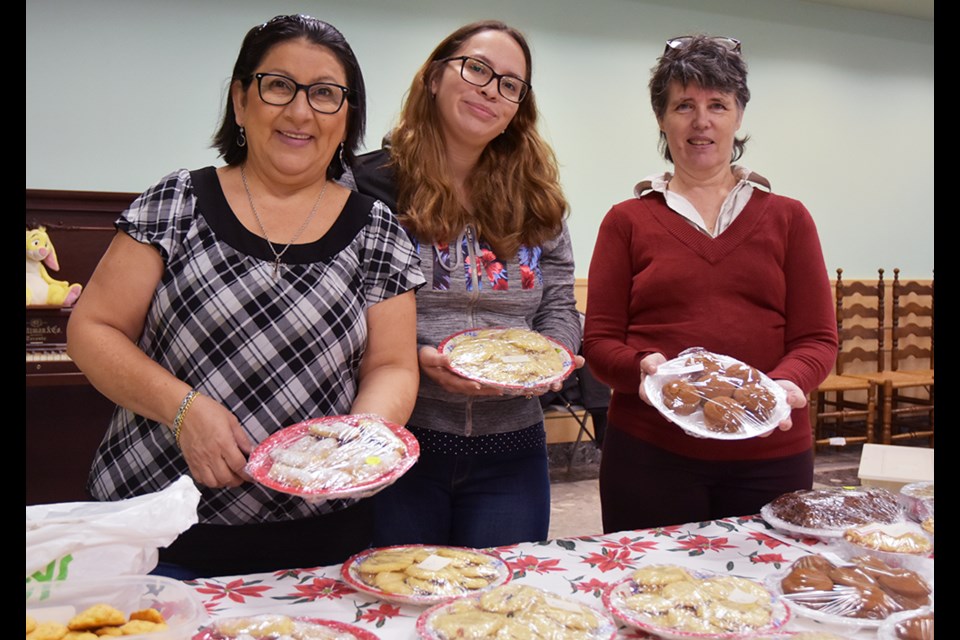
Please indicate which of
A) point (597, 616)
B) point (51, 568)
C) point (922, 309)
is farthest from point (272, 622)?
point (922, 309)

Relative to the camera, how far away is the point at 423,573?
4.10 ft

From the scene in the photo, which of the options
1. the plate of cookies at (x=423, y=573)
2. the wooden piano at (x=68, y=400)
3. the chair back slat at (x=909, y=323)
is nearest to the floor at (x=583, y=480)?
the chair back slat at (x=909, y=323)

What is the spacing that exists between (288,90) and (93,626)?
95 cm

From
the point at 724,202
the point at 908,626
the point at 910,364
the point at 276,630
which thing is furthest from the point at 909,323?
the point at 276,630

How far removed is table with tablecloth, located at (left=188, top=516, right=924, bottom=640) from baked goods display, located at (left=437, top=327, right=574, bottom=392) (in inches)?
13.6

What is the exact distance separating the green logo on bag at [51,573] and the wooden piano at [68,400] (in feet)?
9.43

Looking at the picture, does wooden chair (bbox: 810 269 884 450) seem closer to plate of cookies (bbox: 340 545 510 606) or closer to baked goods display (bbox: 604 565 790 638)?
baked goods display (bbox: 604 565 790 638)

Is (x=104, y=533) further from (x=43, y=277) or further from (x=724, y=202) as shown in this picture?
(x=43, y=277)

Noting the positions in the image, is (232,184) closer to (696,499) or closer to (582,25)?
(696,499)

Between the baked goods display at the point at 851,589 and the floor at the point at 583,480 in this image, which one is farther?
the floor at the point at 583,480

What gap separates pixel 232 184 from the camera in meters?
1.51

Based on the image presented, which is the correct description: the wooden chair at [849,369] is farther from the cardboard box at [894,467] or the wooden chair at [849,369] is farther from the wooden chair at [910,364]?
the cardboard box at [894,467]

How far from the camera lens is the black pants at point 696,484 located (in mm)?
1783

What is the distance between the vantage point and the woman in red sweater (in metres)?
1.80
